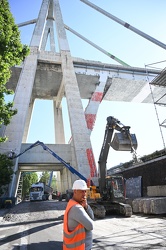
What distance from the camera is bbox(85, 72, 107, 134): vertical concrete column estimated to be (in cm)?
3105

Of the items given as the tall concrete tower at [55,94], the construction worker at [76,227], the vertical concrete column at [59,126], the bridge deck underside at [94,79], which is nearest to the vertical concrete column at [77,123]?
the tall concrete tower at [55,94]

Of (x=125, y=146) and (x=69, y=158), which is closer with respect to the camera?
(x=125, y=146)

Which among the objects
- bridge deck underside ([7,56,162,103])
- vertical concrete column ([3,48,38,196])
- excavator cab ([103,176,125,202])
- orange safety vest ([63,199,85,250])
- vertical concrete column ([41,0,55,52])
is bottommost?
orange safety vest ([63,199,85,250])

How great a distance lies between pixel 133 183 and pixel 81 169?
641 cm

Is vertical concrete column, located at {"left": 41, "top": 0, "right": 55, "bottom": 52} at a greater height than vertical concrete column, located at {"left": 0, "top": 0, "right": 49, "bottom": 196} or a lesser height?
greater

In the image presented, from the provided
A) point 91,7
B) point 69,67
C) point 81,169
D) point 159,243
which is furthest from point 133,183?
point 91,7

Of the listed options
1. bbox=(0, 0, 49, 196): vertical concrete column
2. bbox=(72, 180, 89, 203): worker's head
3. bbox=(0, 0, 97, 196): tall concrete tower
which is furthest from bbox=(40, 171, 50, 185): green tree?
bbox=(72, 180, 89, 203): worker's head

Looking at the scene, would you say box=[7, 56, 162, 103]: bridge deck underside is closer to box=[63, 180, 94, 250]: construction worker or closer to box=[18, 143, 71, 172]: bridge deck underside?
box=[18, 143, 71, 172]: bridge deck underside

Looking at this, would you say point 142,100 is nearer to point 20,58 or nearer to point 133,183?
point 133,183

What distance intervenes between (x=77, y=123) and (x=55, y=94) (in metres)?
14.1

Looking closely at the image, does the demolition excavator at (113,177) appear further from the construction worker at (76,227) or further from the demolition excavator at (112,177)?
the construction worker at (76,227)

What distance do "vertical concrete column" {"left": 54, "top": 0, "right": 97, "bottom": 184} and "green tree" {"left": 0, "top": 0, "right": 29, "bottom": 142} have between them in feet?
51.5

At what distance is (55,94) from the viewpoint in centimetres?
3978

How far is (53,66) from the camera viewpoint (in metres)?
32.6
